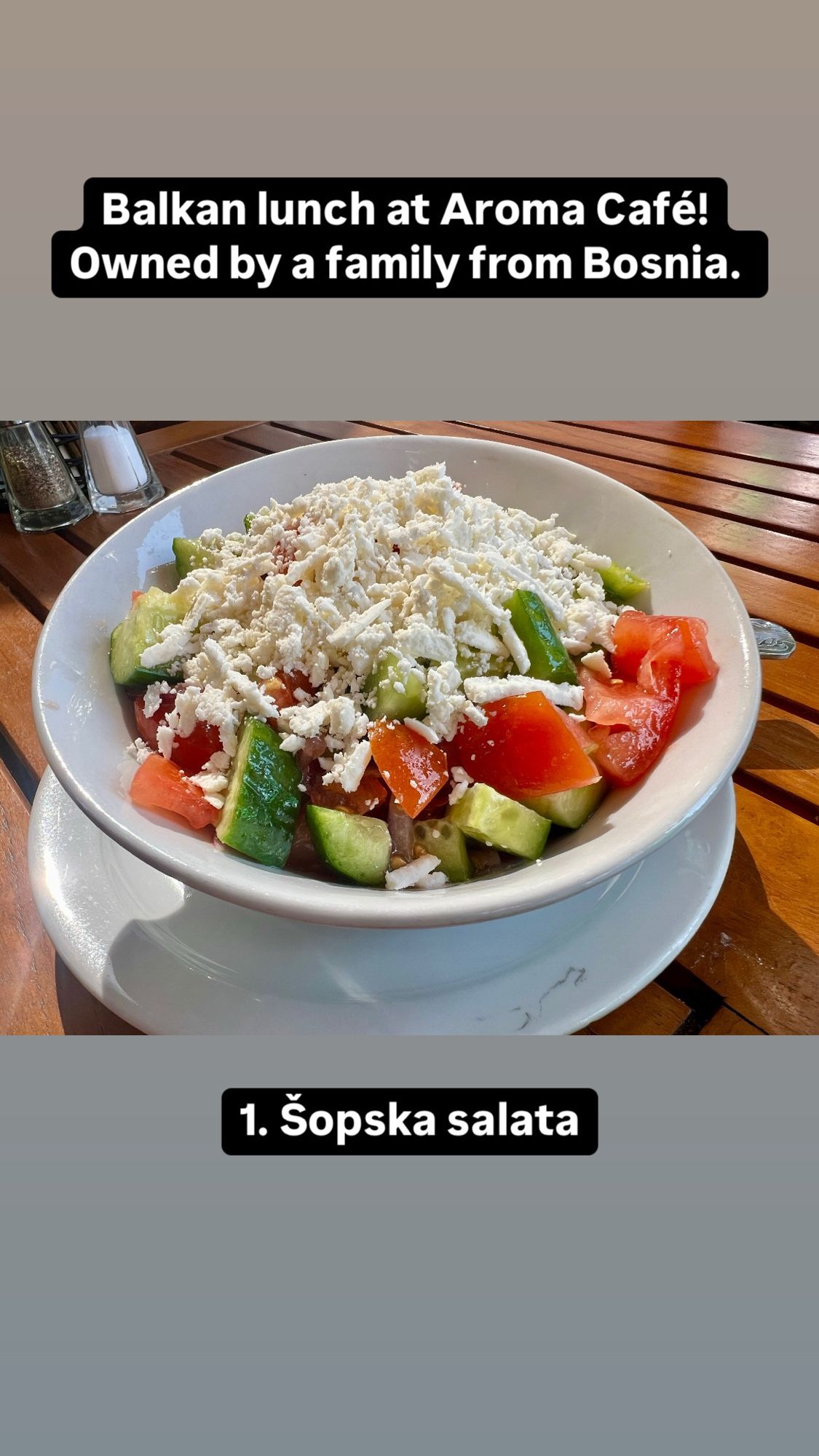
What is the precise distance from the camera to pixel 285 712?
113cm

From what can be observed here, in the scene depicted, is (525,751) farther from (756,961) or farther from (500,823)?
(756,961)

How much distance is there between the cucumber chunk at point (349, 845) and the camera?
1.01 m

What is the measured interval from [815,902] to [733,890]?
4.2 inches

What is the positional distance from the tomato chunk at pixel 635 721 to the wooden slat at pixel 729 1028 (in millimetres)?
305

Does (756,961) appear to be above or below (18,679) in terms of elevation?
below

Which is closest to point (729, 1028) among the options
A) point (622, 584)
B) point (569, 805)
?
point (569, 805)

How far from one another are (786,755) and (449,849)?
2.26ft

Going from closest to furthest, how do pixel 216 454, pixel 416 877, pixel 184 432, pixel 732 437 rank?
pixel 416 877 → pixel 732 437 → pixel 216 454 → pixel 184 432

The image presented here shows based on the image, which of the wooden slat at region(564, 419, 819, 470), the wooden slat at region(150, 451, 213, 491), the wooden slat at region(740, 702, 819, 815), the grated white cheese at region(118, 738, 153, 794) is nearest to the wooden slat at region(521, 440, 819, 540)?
the wooden slat at region(564, 419, 819, 470)

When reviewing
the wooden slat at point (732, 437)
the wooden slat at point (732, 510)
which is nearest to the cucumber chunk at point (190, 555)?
the wooden slat at point (732, 510)

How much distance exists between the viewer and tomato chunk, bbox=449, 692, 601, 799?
1044 millimetres

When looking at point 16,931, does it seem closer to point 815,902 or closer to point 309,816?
point 309,816

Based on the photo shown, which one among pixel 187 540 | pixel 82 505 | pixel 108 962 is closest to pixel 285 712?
pixel 108 962

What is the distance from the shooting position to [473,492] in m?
1.64
